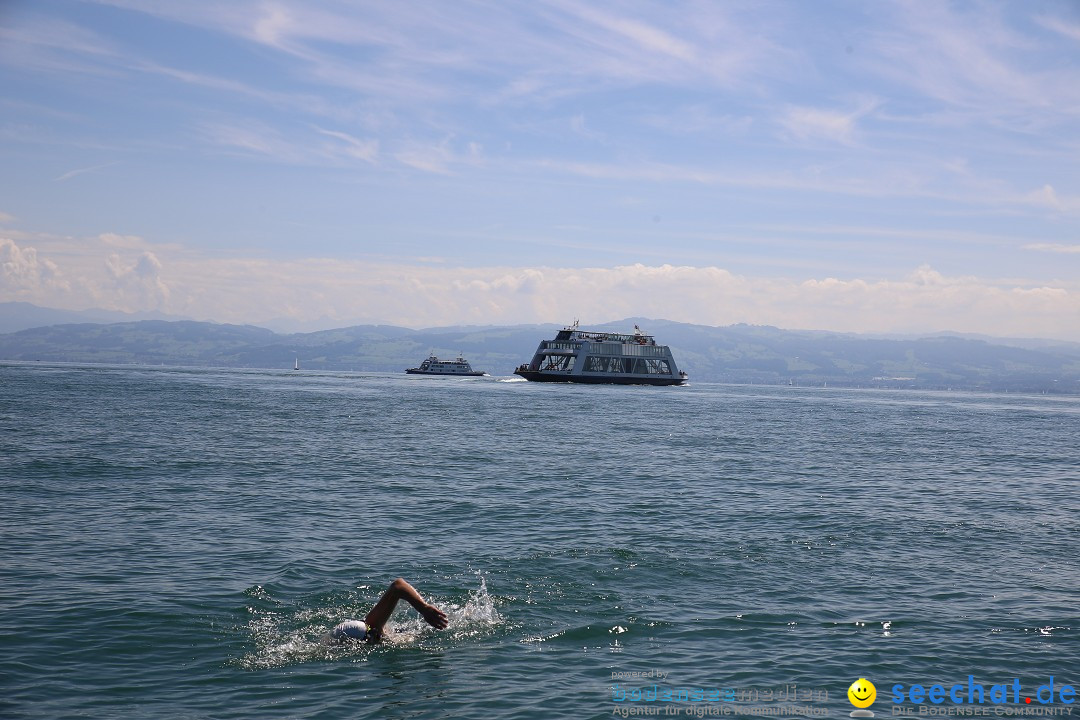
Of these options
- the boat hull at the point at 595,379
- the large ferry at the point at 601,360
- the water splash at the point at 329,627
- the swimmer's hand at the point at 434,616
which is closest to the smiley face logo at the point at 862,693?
the water splash at the point at 329,627

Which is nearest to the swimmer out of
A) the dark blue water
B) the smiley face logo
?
the dark blue water

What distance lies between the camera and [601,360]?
161 metres

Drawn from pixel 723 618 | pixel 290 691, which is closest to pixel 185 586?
pixel 290 691

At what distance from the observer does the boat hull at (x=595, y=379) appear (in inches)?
6304

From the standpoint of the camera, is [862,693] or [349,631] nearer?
[862,693]

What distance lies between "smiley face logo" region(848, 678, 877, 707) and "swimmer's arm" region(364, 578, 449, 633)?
6890mm

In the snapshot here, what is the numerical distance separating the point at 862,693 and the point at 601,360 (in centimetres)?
14959

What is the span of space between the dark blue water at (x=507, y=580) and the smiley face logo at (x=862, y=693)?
0.16m

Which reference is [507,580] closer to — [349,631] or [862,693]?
[349,631]

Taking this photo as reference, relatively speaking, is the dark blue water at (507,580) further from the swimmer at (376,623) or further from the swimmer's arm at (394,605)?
the swimmer's arm at (394,605)

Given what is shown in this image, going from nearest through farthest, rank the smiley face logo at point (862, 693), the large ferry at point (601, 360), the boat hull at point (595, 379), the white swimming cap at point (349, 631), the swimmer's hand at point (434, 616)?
the smiley face logo at point (862, 693) < the swimmer's hand at point (434, 616) < the white swimming cap at point (349, 631) < the large ferry at point (601, 360) < the boat hull at point (595, 379)

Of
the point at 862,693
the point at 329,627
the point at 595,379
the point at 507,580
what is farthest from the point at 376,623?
the point at 595,379

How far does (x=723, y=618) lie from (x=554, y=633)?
3509 mm

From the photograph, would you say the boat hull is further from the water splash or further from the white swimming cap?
the white swimming cap
